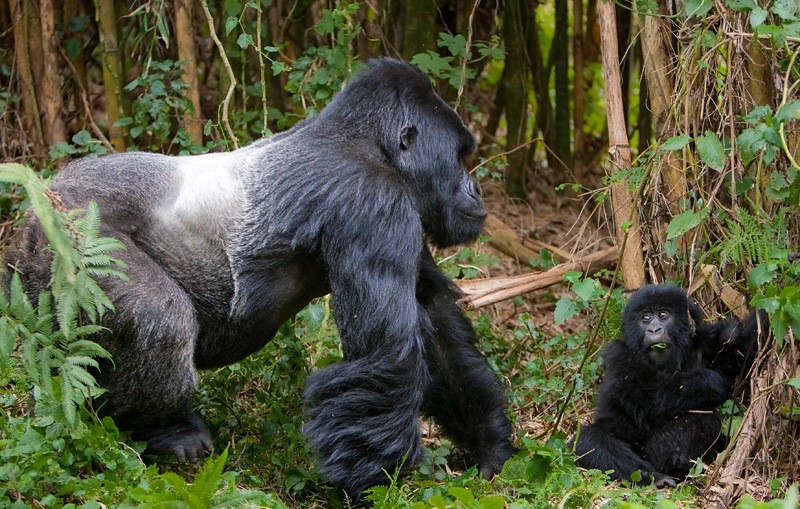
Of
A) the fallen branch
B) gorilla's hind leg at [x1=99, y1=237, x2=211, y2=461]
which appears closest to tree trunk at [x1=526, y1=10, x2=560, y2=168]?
the fallen branch

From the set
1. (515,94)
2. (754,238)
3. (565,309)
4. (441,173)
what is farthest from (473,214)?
(515,94)

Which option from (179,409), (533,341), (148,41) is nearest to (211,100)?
(148,41)

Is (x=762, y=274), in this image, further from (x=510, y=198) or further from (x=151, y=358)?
(x=510, y=198)

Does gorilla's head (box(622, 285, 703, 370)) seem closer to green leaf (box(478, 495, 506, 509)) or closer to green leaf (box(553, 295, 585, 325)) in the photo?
green leaf (box(553, 295, 585, 325))

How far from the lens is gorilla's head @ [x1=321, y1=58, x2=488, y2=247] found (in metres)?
3.91

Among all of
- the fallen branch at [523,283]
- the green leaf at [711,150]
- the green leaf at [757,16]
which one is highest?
the green leaf at [757,16]

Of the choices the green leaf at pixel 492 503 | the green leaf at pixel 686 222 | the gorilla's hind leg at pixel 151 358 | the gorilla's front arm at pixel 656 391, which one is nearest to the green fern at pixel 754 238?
the green leaf at pixel 686 222

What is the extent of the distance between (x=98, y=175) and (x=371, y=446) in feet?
4.63

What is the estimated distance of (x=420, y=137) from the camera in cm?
392

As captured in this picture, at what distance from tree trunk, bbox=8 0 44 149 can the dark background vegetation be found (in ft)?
0.05

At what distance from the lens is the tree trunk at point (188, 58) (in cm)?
600

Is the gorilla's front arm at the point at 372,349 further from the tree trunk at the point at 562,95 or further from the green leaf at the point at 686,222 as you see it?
the tree trunk at the point at 562,95

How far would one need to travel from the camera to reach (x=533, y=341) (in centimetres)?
514

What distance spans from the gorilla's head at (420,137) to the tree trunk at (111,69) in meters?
2.47
